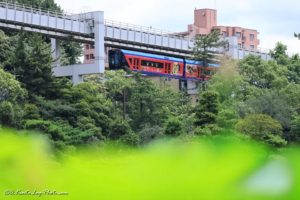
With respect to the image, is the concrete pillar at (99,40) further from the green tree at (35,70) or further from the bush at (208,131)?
the bush at (208,131)

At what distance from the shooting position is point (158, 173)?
0.88m

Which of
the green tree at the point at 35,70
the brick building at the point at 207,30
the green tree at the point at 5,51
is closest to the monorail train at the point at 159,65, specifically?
the green tree at the point at 5,51

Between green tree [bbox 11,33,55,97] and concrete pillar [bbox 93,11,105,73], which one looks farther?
concrete pillar [bbox 93,11,105,73]

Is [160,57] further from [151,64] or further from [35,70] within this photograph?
[35,70]

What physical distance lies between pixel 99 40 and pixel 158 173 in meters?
22.7

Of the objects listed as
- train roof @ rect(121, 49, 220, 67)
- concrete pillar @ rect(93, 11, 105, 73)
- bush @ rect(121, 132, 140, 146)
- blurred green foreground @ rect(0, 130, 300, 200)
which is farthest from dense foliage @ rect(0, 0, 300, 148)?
blurred green foreground @ rect(0, 130, 300, 200)

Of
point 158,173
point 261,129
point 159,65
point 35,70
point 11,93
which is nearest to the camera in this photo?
point 158,173

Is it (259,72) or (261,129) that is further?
(259,72)

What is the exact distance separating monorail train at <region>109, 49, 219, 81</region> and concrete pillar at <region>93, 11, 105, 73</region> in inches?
46.3

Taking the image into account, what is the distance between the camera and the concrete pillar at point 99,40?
23.2 metres

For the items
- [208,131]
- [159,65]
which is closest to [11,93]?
[208,131]

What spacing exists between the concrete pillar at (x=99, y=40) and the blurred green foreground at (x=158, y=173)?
22.3 metres

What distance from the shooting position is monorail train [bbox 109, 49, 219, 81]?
24.7 meters

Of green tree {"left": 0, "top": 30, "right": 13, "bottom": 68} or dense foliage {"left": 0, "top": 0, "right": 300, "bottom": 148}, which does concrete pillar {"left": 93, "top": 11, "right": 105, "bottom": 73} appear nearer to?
dense foliage {"left": 0, "top": 0, "right": 300, "bottom": 148}
